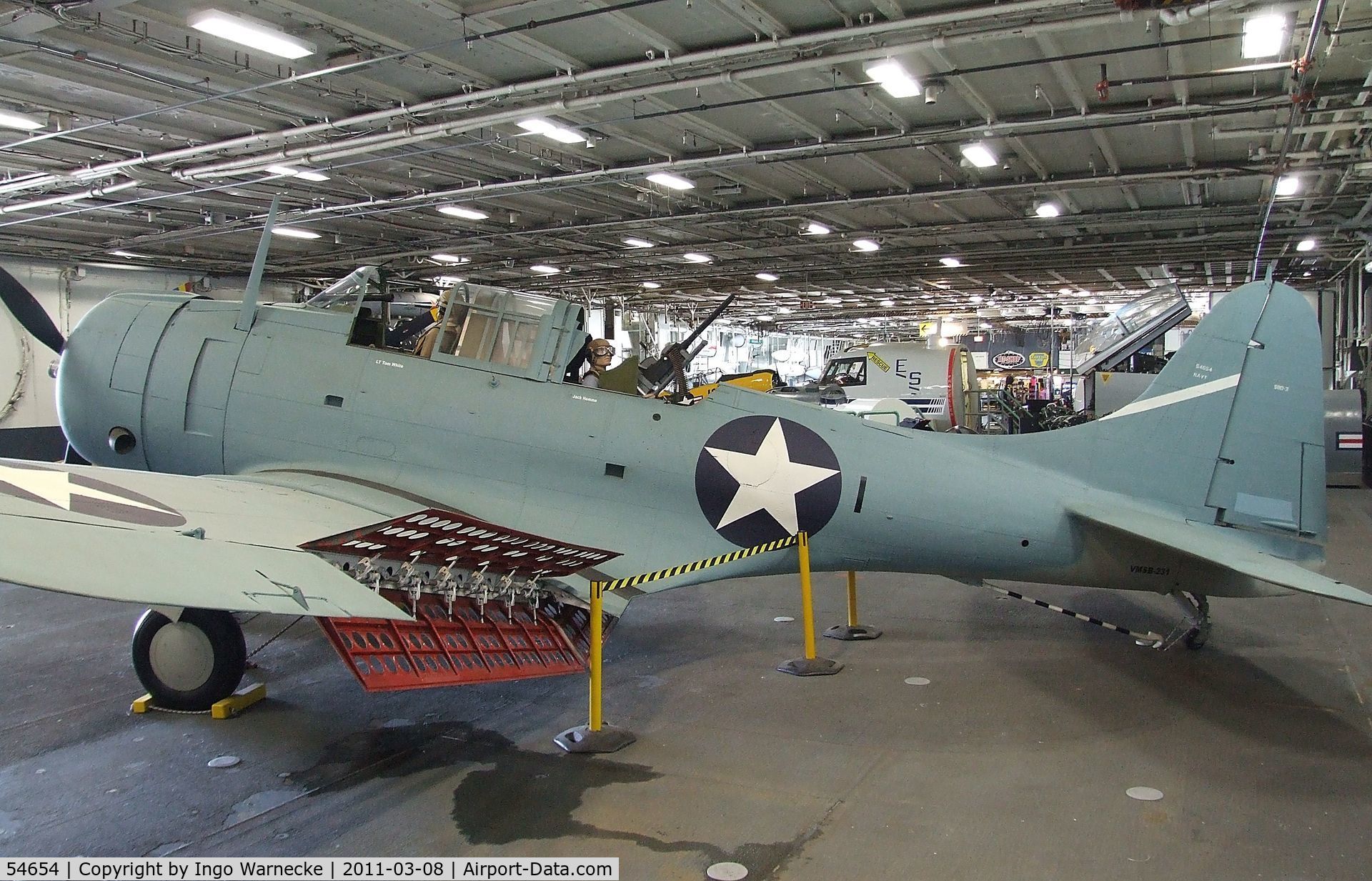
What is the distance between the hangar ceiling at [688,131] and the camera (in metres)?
6.42

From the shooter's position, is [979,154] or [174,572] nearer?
[174,572]

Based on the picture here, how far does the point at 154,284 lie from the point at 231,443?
16.7 metres

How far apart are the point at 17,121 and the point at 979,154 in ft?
32.9

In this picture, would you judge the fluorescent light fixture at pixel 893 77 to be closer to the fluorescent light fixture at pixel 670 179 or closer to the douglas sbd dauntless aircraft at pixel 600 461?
the douglas sbd dauntless aircraft at pixel 600 461

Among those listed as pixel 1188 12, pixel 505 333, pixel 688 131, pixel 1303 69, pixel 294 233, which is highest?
pixel 294 233

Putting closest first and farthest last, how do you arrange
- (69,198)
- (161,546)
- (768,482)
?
(161,546), (768,482), (69,198)

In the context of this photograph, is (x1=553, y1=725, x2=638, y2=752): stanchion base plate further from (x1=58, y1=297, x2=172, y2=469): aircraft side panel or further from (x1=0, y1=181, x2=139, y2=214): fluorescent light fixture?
(x1=0, y1=181, x2=139, y2=214): fluorescent light fixture

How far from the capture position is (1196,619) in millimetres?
5844

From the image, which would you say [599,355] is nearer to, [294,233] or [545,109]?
[545,109]

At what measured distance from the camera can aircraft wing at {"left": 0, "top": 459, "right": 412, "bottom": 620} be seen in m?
2.80

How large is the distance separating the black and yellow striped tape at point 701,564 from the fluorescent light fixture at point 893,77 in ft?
12.5

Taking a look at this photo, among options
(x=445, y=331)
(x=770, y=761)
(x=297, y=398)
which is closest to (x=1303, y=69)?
(x=770, y=761)

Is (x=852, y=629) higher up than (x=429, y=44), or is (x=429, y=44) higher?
(x=429, y=44)

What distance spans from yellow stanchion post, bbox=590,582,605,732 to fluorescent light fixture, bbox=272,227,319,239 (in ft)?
43.1
